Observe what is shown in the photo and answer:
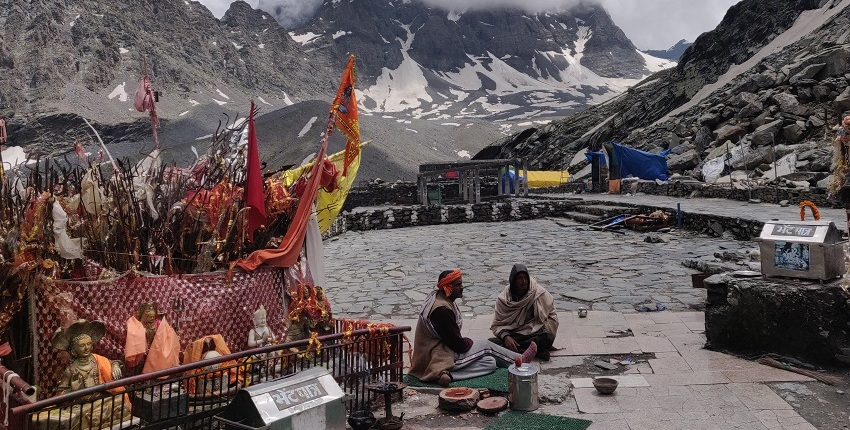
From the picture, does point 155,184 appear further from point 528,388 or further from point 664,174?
point 664,174

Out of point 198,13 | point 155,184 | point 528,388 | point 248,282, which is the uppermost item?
point 198,13

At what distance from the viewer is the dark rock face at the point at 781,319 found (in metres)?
5.28

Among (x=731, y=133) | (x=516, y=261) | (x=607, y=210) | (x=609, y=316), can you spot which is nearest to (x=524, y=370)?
(x=609, y=316)

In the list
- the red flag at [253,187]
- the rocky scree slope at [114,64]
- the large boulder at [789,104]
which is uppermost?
the rocky scree slope at [114,64]

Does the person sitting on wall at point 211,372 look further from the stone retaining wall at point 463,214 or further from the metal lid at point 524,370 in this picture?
the stone retaining wall at point 463,214

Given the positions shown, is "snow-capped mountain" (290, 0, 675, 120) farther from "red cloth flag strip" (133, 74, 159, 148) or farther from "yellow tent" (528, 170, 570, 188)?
"red cloth flag strip" (133, 74, 159, 148)

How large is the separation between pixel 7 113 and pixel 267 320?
93308mm

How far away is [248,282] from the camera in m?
A: 5.89

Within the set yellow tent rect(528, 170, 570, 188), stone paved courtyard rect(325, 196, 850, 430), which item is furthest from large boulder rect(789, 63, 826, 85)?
yellow tent rect(528, 170, 570, 188)

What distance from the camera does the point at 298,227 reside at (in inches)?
248

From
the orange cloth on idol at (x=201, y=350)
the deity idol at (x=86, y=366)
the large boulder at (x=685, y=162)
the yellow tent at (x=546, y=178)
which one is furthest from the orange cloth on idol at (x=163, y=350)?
the yellow tent at (x=546, y=178)

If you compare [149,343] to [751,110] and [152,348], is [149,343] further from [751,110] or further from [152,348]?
[751,110]

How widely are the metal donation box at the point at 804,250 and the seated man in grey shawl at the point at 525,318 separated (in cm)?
217

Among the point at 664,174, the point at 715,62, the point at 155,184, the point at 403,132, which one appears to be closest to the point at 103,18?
the point at 403,132
